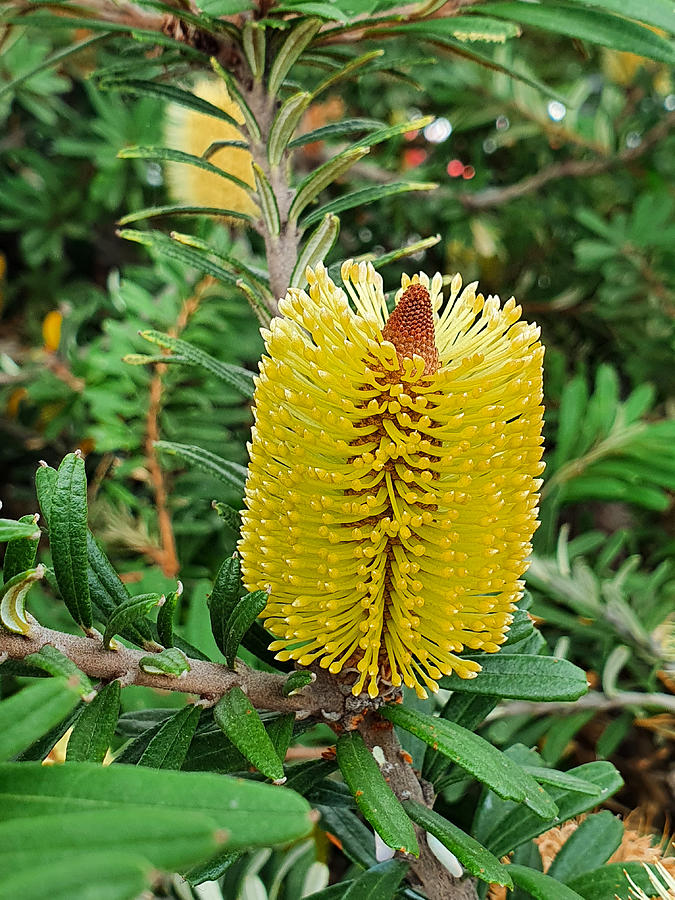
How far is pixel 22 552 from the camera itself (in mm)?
241

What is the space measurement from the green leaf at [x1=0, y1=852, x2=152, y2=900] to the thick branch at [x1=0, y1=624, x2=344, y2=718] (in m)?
0.11

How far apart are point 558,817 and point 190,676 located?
0.54 feet

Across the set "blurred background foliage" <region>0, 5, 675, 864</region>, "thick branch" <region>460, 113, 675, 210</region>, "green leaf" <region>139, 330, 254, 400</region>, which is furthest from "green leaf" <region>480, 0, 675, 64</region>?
"thick branch" <region>460, 113, 675, 210</region>

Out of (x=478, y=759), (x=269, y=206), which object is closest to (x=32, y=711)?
(x=478, y=759)

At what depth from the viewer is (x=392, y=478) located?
27cm

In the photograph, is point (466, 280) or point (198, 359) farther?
Result: point (466, 280)

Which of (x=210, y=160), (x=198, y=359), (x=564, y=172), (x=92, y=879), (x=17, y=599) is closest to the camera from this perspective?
(x=92, y=879)

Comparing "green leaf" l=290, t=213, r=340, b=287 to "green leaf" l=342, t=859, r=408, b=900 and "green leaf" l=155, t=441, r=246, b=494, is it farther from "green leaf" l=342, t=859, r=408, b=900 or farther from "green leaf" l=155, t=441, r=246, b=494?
"green leaf" l=342, t=859, r=408, b=900

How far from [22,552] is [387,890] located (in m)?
0.18

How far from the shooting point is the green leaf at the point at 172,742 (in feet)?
0.82

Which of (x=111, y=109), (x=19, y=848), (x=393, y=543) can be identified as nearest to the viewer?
(x=19, y=848)

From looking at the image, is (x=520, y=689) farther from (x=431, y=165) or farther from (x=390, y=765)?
(x=431, y=165)

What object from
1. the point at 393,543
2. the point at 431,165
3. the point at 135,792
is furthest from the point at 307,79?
the point at 135,792

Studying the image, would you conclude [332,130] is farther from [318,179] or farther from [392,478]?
[392,478]
